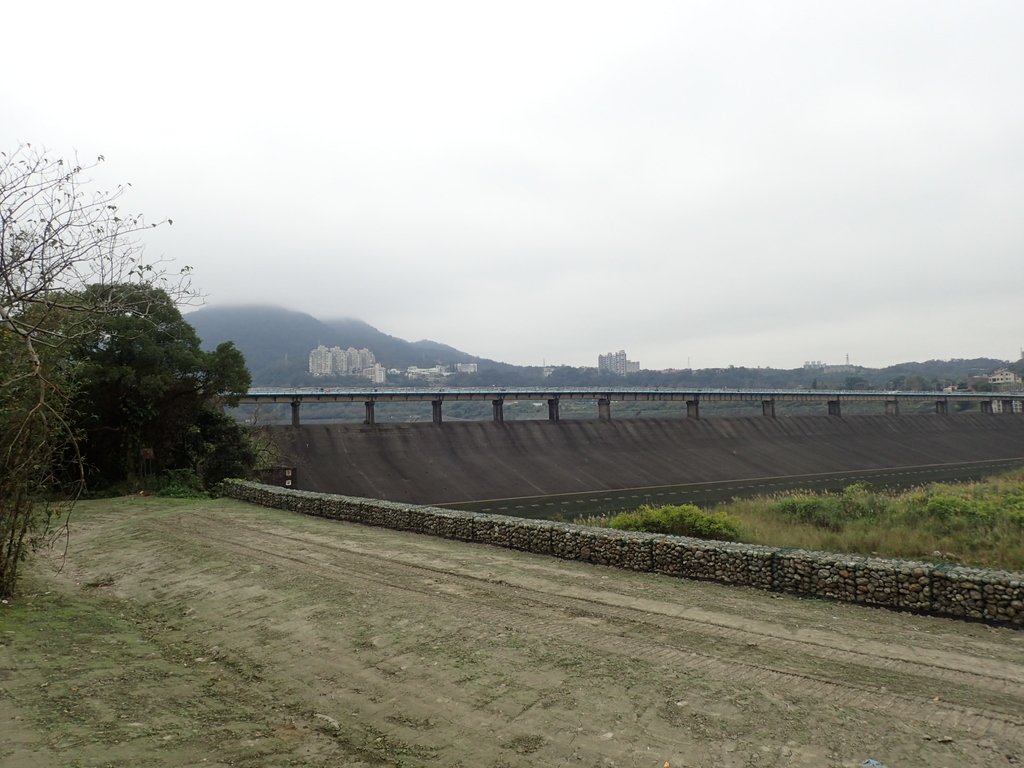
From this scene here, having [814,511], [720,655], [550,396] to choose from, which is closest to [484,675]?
[720,655]

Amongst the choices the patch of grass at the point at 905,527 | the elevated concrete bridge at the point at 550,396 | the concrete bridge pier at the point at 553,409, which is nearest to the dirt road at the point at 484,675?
the patch of grass at the point at 905,527

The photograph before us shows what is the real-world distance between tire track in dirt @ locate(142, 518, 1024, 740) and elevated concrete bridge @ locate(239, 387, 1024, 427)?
27671 mm

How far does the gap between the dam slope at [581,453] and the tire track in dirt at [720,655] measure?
29.8 meters

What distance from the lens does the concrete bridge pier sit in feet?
202

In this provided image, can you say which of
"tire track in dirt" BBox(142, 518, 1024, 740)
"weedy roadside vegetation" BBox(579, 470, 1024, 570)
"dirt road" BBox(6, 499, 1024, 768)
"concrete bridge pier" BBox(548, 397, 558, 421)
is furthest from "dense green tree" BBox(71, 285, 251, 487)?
"concrete bridge pier" BBox(548, 397, 558, 421)

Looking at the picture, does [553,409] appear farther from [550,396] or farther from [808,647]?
[808,647]

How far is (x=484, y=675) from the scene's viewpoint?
708 cm

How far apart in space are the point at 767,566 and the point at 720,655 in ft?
14.0

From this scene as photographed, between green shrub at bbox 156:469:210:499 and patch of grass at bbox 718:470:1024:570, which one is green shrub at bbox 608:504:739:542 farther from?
green shrub at bbox 156:469:210:499

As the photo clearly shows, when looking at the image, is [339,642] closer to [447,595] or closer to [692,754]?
[447,595]

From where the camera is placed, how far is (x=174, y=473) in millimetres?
28734

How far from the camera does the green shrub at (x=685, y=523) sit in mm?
17609

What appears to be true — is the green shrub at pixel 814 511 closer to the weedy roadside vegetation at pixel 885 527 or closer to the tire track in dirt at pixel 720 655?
the weedy roadside vegetation at pixel 885 527

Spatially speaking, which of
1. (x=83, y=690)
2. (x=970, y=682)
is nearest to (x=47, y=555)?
(x=83, y=690)
